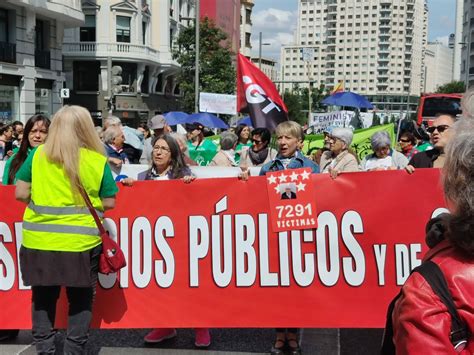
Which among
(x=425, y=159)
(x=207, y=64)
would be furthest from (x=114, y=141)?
(x=207, y=64)

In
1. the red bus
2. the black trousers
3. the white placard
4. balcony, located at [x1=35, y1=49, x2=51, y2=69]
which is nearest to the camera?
→ the black trousers

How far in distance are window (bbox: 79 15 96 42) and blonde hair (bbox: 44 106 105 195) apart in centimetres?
4074

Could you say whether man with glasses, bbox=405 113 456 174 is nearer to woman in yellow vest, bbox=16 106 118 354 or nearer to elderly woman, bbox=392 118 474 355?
woman in yellow vest, bbox=16 106 118 354

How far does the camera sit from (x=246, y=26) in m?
84.7

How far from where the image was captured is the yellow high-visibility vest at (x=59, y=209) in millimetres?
3551

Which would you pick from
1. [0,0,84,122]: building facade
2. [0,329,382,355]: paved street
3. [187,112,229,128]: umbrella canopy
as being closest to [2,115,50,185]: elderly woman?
[0,329,382,355]: paved street

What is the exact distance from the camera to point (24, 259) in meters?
3.64

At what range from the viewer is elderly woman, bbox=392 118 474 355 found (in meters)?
1.40

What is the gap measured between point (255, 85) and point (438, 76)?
202m

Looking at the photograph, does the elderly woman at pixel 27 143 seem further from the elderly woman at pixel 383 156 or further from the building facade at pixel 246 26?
the building facade at pixel 246 26

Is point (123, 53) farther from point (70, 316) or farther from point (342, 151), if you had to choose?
point (70, 316)

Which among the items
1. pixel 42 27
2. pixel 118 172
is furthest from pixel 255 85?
pixel 42 27

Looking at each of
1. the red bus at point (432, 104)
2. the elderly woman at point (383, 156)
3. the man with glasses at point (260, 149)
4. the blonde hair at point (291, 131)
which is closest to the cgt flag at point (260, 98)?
the man with glasses at point (260, 149)

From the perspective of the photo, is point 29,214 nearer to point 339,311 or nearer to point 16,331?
point 16,331
